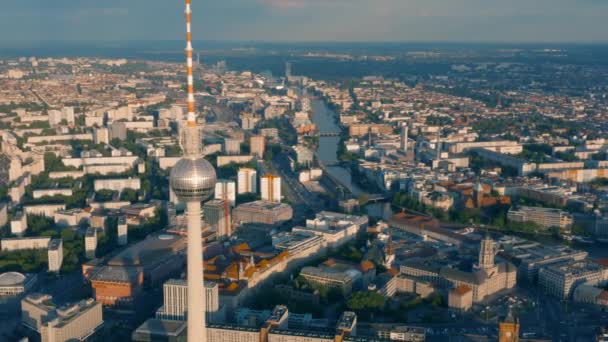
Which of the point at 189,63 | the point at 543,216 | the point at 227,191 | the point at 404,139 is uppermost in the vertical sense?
the point at 189,63

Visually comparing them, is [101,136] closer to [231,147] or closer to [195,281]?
[231,147]

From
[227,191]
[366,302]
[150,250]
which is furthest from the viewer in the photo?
[227,191]

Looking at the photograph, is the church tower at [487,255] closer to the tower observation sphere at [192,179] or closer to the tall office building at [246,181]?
the tower observation sphere at [192,179]

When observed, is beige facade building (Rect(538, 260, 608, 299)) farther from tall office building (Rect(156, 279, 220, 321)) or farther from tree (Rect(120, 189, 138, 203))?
tree (Rect(120, 189, 138, 203))

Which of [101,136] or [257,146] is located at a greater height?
[101,136]

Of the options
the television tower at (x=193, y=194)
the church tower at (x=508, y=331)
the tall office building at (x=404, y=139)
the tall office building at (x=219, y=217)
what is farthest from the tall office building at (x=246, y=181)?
the church tower at (x=508, y=331)

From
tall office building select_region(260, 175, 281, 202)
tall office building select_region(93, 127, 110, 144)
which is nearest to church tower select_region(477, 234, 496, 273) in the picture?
tall office building select_region(260, 175, 281, 202)

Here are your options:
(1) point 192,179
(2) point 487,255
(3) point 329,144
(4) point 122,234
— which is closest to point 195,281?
(1) point 192,179

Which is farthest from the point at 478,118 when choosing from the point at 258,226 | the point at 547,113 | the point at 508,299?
the point at 508,299
